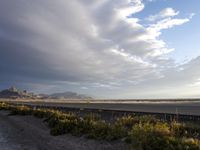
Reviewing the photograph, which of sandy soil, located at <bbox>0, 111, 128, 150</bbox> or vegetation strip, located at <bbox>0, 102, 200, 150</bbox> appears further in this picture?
sandy soil, located at <bbox>0, 111, 128, 150</bbox>

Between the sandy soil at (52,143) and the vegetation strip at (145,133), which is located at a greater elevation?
the vegetation strip at (145,133)

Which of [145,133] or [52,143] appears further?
[52,143]

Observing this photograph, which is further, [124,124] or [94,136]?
[124,124]

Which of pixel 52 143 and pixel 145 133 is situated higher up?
pixel 145 133

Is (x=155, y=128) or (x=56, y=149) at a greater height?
(x=155, y=128)

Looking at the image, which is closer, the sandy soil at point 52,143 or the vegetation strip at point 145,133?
the vegetation strip at point 145,133

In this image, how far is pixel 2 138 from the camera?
58.2 ft

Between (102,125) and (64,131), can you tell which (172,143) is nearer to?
(102,125)

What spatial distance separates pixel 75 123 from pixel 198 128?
7159mm

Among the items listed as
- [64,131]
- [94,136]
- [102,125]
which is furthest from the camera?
[64,131]

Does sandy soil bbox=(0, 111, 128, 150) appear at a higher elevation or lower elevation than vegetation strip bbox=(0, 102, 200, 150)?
lower

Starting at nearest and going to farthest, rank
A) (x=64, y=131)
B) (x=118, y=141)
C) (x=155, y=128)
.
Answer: (x=155, y=128)
(x=118, y=141)
(x=64, y=131)

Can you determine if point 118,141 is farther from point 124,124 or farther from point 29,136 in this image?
point 29,136

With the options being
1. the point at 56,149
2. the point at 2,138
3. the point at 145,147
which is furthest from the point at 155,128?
the point at 2,138
